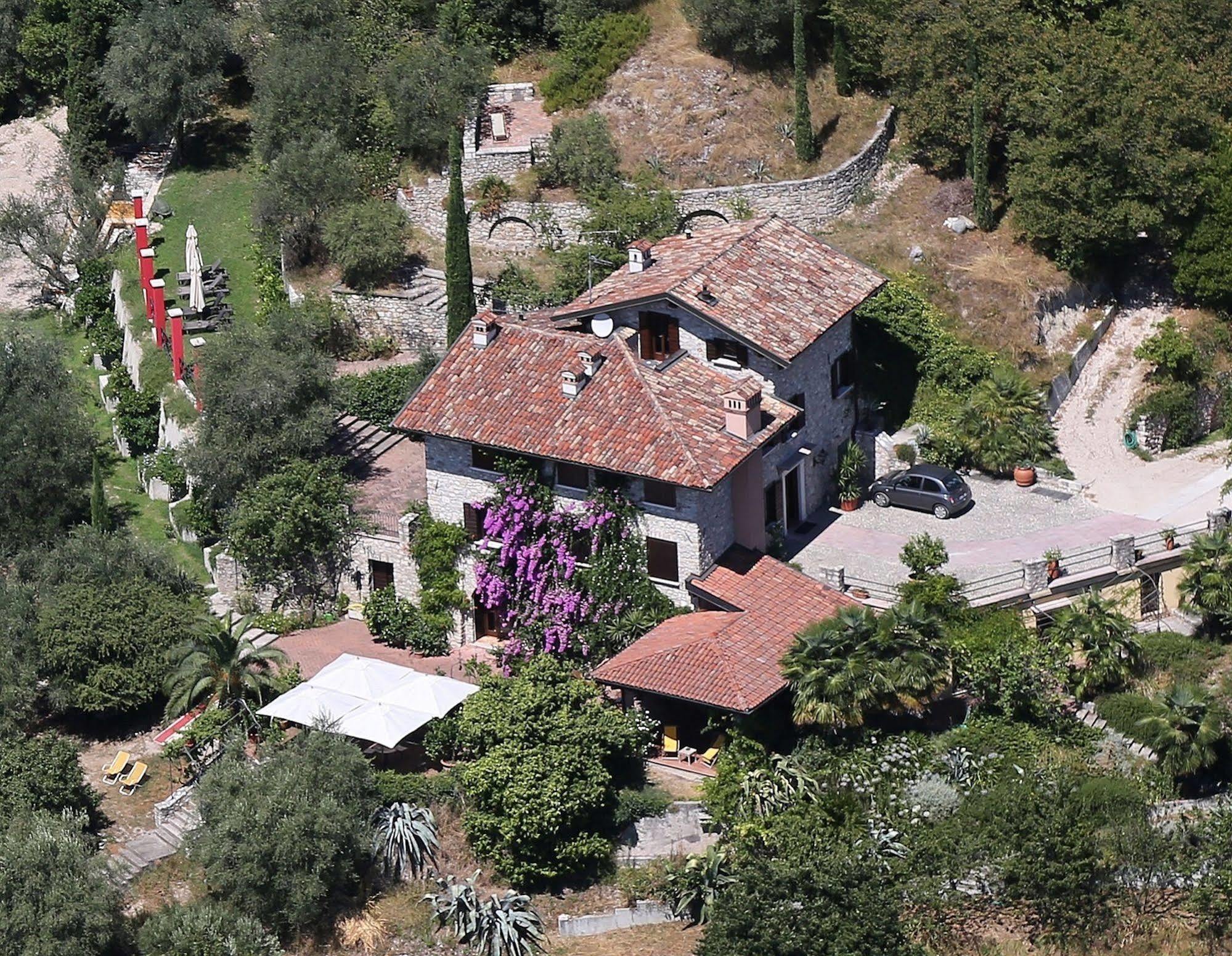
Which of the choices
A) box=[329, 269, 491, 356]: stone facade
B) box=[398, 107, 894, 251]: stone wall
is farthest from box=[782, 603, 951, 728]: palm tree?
box=[398, 107, 894, 251]: stone wall

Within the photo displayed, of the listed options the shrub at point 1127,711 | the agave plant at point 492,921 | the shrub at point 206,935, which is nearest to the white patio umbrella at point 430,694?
the agave plant at point 492,921

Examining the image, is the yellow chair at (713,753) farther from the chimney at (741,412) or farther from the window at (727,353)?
the window at (727,353)

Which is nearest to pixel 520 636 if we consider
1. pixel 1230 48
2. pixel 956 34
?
pixel 956 34

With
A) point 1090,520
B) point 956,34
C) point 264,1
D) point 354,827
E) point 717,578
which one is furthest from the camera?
point 264,1

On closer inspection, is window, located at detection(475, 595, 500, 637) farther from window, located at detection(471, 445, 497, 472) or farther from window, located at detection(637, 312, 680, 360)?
window, located at detection(637, 312, 680, 360)

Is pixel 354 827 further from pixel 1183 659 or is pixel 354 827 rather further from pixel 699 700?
pixel 1183 659

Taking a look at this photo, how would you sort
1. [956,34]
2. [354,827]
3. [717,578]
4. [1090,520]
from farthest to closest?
[956,34] → [1090,520] → [717,578] → [354,827]
